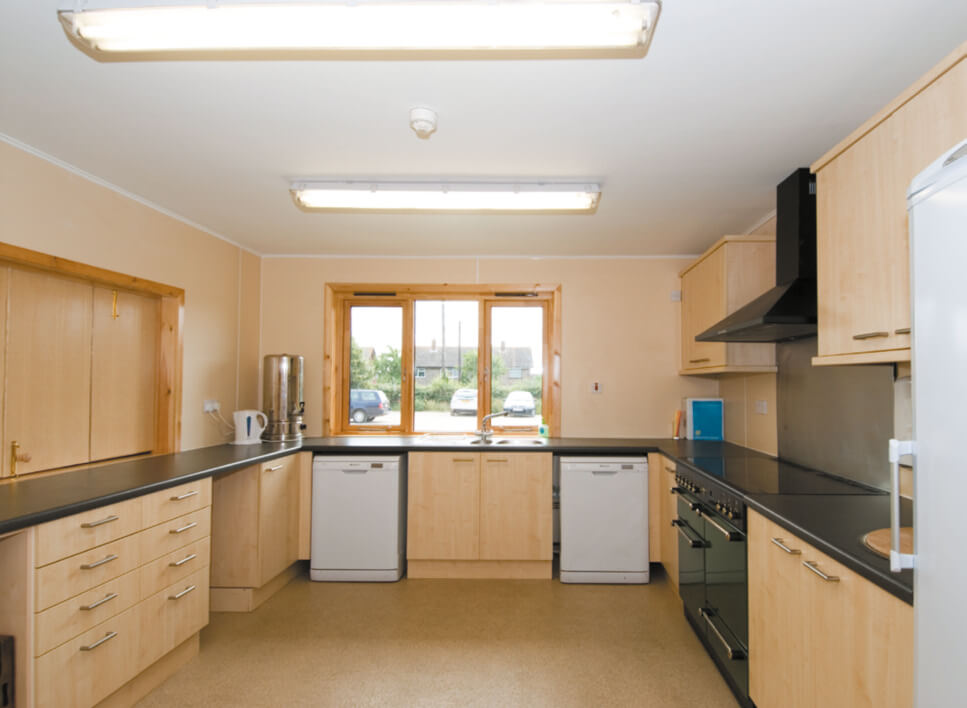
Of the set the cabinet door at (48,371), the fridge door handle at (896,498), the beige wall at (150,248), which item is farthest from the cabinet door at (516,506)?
the fridge door handle at (896,498)

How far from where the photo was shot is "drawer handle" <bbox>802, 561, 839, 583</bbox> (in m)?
1.46

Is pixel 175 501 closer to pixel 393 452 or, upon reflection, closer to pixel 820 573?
pixel 393 452

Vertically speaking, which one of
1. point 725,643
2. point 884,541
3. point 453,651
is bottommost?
point 453,651

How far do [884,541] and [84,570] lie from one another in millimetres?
2619

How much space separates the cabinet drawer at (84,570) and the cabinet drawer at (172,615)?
0.24m

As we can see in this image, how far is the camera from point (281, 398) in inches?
150

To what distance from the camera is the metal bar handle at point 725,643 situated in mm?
2129

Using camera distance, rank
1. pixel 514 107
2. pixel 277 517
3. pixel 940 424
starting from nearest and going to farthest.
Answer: pixel 940 424 < pixel 514 107 < pixel 277 517

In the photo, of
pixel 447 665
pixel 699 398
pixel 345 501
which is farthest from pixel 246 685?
pixel 699 398

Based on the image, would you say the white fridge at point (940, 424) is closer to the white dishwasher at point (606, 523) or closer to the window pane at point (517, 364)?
the white dishwasher at point (606, 523)

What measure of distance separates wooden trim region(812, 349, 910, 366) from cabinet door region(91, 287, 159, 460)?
3.42m

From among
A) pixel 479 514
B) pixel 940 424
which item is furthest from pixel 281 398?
pixel 940 424

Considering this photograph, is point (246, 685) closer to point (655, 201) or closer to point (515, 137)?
point (515, 137)

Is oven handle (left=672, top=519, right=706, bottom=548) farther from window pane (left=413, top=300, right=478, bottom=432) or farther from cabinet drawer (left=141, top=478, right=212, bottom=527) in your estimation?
cabinet drawer (left=141, top=478, right=212, bottom=527)
